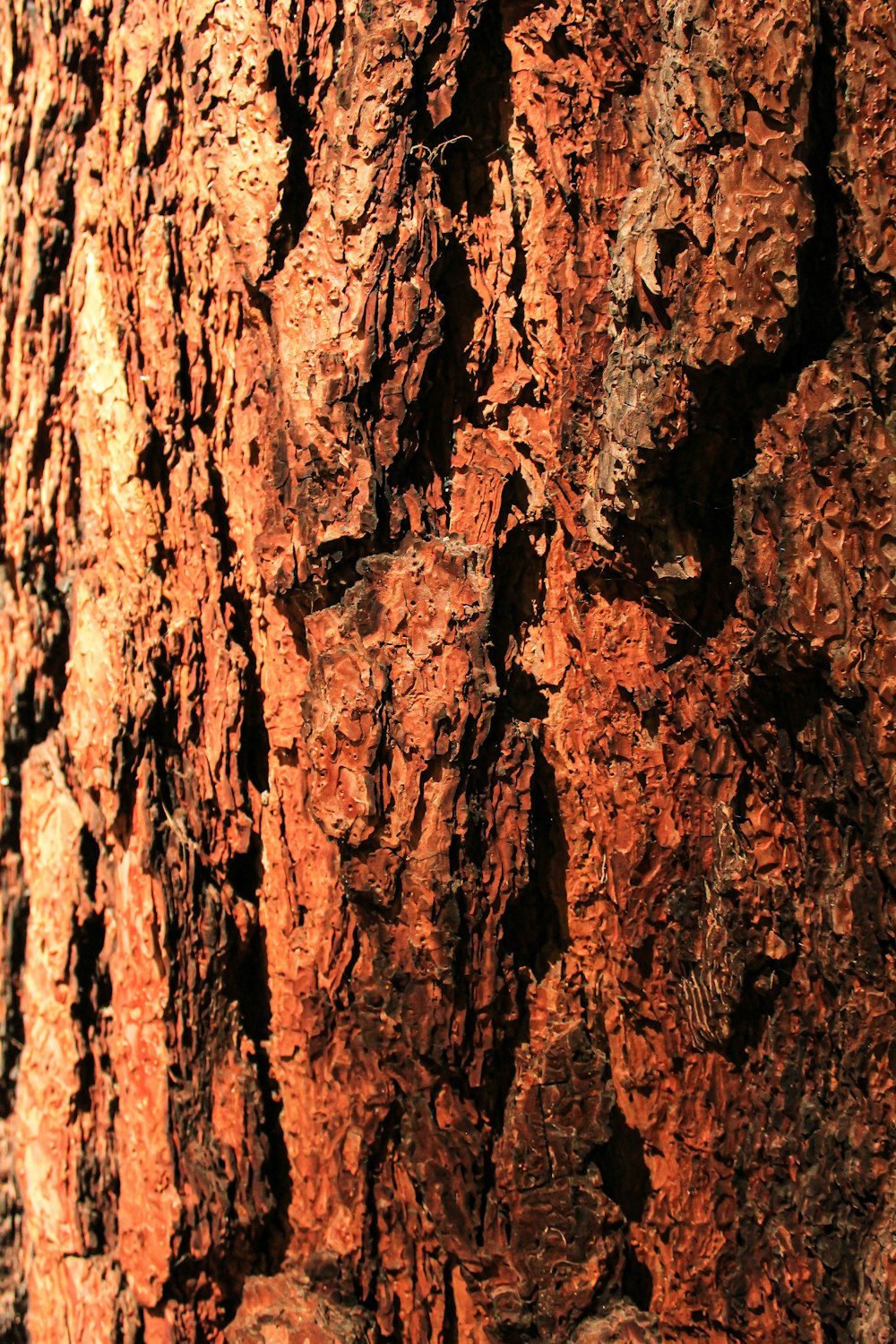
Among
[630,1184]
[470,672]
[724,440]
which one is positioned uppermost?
[724,440]

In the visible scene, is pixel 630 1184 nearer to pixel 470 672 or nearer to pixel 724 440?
pixel 470 672

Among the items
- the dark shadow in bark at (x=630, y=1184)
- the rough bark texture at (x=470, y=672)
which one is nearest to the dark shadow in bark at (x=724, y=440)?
the rough bark texture at (x=470, y=672)

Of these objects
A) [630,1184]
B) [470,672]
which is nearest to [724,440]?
[470,672]

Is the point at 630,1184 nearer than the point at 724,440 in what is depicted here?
No

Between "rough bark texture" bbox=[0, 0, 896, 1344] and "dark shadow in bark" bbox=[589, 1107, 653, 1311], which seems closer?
"rough bark texture" bbox=[0, 0, 896, 1344]

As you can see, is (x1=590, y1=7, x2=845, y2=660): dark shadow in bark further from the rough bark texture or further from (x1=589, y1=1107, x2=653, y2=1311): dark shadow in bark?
(x1=589, y1=1107, x2=653, y2=1311): dark shadow in bark

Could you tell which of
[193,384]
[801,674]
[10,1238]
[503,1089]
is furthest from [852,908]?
[10,1238]

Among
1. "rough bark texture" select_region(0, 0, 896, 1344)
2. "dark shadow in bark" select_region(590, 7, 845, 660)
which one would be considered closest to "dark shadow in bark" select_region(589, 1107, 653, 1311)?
"rough bark texture" select_region(0, 0, 896, 1344)

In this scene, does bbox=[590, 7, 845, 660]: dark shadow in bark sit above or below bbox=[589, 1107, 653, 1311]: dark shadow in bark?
above

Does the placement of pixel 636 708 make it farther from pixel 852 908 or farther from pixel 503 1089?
pixel 503 1089
